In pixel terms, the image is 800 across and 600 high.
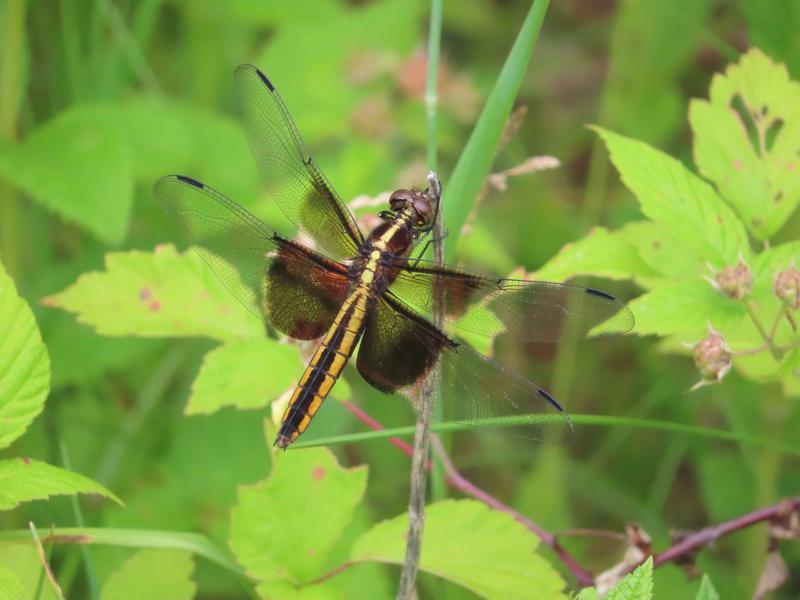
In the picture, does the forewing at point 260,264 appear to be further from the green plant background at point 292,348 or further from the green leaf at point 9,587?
the green leaf at point 9,587

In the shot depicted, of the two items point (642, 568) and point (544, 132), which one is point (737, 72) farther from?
point (544, 132)

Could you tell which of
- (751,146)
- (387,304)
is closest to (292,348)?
(387,304)

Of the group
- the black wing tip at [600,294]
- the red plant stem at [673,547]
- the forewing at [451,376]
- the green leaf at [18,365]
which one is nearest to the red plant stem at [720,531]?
the red plant stem at [673,547]

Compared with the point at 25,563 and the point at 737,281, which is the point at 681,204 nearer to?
the point at 737,281

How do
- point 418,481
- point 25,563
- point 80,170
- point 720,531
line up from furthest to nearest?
point 80,170 → point 720,531 → point 25,563 → point 418,481

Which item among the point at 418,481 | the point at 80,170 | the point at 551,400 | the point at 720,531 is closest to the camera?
the point at 418,481

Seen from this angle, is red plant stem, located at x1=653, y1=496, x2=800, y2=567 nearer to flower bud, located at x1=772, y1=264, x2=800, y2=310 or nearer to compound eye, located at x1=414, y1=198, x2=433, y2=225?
flower bud, located at x1=772, y1=264, x2=800, y2=310

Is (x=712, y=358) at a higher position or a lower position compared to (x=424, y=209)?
lower
